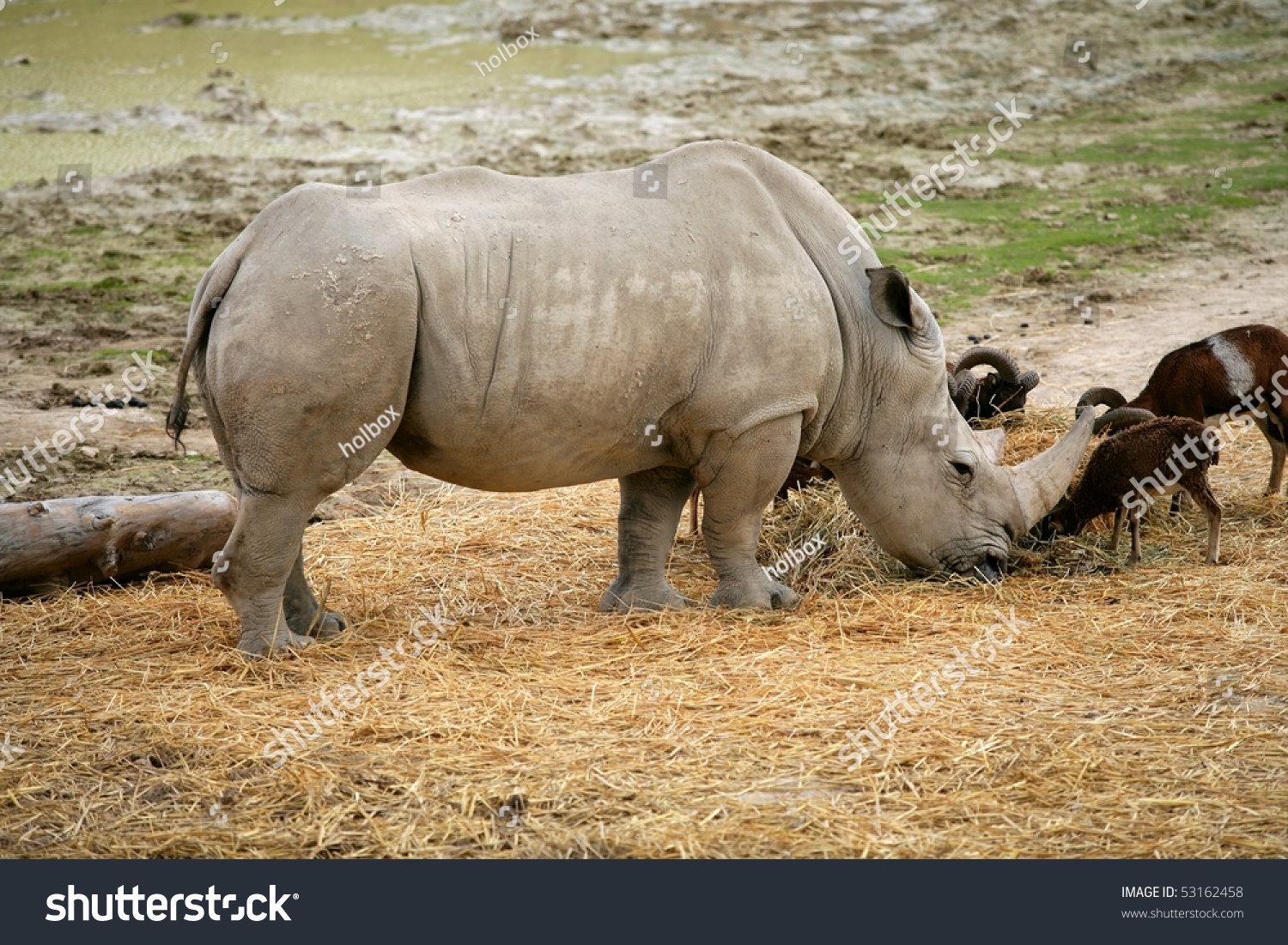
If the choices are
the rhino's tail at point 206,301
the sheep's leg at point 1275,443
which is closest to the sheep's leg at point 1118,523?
the sheep's leg at point 1275,443

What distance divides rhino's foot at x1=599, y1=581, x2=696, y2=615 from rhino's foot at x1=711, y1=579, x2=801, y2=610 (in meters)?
0.21

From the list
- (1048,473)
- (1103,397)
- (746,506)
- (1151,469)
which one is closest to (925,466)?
(1048,473)

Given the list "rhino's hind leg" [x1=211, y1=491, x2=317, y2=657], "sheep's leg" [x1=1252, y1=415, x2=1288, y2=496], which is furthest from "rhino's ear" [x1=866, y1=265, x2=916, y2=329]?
"rhino's hind leg" [x1=211, y1=491, x2=317, y2=657]

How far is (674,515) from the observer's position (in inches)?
309

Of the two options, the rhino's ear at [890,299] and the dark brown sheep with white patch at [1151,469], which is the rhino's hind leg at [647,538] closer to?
the rhino's ear at [890,299]

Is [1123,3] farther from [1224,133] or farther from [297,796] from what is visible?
[297,796]

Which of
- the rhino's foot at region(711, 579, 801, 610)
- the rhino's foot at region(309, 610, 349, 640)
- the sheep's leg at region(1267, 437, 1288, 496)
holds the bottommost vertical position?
the rhino's foot at region(309, 610, 349, 640)

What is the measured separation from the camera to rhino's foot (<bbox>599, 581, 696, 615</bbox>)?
7.69 meters

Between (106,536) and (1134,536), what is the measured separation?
18.1 feet

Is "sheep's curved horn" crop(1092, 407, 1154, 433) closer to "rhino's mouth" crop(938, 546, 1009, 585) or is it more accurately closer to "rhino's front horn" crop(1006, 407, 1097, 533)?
"rhino's front horn" crop(1006, 407, 1097, 533)

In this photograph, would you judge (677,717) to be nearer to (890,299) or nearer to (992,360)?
(890,299)

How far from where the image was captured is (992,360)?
9.12 metres

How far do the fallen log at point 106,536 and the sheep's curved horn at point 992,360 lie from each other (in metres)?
4.44

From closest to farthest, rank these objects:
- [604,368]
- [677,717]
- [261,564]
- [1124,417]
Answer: [677,717] → [261,564] → [604,368] → [1124,417]
